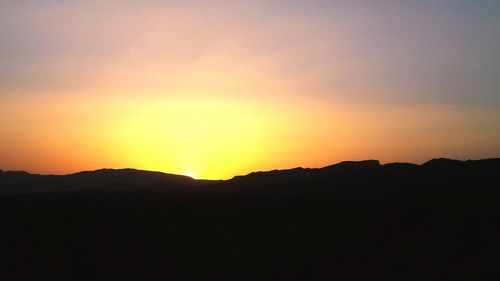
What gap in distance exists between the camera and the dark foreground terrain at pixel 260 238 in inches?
778

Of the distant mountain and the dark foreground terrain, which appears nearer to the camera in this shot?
the dark foreground terrain

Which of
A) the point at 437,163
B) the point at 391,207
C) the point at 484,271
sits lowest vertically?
the point at 484,271

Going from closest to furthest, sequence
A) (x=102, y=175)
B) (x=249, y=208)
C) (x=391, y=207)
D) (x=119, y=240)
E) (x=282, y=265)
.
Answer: (x=282, y=265) < (x=119, y=240) < (x=391, y=207) < (x=249, y=208) < (x=102, y=175)

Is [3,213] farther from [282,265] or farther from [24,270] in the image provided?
[282,265]

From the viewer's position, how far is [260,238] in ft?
76.5

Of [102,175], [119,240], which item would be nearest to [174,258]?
[119,240]

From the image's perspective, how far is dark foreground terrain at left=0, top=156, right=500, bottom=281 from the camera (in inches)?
778

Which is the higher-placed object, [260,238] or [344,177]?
[344,177]

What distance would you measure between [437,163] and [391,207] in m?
19.9

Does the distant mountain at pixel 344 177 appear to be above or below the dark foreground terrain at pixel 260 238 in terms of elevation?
above

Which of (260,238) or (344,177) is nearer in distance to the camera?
(260,238)

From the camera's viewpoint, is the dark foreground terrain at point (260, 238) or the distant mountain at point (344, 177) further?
the distant mountain at point (344, 177)

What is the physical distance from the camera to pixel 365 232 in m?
22.4

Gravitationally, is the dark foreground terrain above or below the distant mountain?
below
